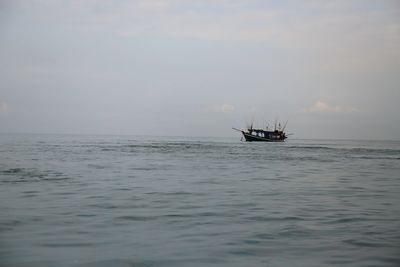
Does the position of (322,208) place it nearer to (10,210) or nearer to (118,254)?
(118,254)

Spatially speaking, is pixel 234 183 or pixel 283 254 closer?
pixel 283 254

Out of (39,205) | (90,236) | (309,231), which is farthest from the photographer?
(39,205)

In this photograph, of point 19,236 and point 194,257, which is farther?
point 19,236

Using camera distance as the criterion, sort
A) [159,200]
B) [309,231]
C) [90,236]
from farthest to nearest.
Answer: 1. [159,200]
2. [309,231]
3. [90,236]

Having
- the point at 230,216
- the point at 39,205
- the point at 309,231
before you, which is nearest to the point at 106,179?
the point at 39,205

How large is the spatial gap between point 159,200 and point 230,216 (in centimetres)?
315

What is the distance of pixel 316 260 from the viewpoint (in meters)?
6.19

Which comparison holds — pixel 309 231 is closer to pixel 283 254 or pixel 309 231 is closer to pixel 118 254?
pixel 283 254

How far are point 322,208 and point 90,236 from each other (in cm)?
639

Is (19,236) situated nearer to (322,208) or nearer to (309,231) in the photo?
(309,231)

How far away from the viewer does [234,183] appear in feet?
56.2

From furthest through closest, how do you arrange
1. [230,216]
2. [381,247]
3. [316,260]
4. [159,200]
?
[159,200] < [230,216] < [381,247] < [316,260]

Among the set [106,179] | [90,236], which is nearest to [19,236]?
[90,236]

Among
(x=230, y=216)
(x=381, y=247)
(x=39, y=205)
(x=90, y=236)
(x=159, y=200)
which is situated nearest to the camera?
(x=381, y=247)
